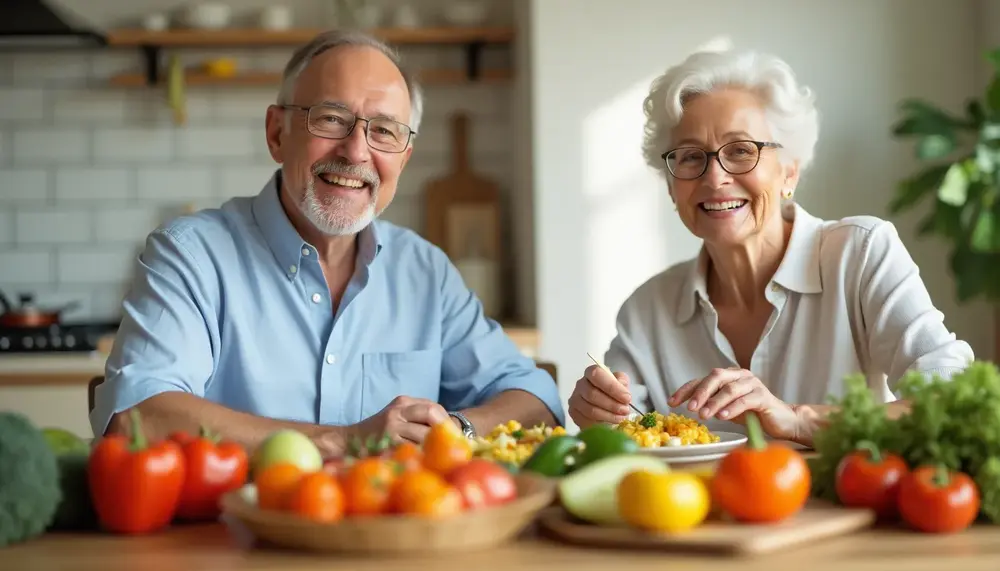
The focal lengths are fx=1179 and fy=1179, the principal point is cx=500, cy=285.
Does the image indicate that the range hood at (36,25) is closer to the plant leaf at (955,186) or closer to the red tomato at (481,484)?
the plant leaf at (955,186)

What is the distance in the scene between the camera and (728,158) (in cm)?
239

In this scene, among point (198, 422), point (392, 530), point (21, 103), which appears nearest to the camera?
point (392, 530)

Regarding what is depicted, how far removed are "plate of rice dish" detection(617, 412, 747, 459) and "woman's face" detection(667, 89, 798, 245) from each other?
2.00ft

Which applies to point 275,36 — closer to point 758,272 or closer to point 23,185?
point 23,185

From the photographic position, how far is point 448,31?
14.5 feet

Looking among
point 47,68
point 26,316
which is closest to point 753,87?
point 26,316

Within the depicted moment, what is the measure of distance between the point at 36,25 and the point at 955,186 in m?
2.92

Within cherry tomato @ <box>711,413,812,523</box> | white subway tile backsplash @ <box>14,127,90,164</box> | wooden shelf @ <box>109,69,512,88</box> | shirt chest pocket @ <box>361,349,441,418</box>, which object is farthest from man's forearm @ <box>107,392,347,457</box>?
white subway tile backsplash @ <box>14,127,90,164</box>

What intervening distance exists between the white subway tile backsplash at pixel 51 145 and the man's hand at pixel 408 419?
319 centimetres

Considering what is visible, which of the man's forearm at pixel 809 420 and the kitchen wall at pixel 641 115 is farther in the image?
the kitchen wall at pixel 641 115

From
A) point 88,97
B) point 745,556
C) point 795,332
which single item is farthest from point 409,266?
point 88,97

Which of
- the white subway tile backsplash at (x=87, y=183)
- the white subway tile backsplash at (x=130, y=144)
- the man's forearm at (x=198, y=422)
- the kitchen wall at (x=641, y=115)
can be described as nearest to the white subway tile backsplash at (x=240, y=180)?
the white subway tile backsplash at (x=130, y=144)

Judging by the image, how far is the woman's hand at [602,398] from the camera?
2.06m

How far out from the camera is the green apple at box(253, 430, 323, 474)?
4.33 feet
